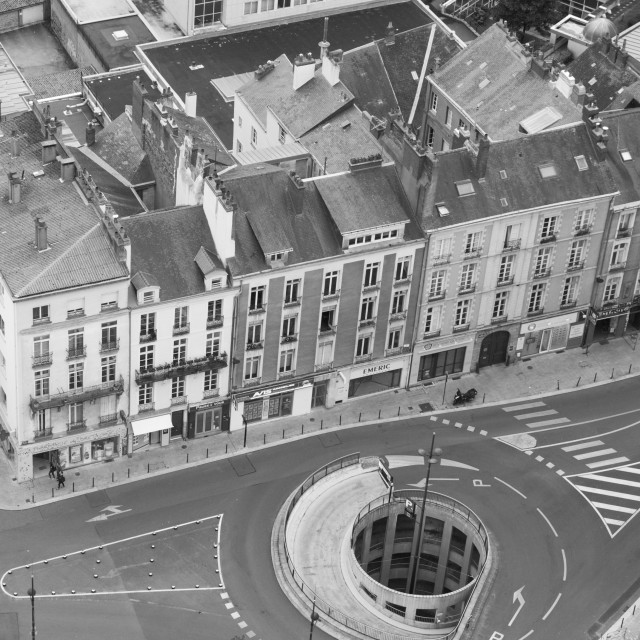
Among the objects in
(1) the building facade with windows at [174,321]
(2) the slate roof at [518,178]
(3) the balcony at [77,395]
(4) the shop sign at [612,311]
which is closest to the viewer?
(3) the balcony at [77,395]

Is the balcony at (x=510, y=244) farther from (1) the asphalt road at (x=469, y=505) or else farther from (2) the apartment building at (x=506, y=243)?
(1) the asphalt road at (x=469, y=505)

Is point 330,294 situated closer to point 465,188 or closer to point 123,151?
point 465,188

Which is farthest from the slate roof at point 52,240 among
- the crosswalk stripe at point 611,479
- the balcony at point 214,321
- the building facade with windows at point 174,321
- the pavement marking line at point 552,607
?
the crosswalk stripe at point 611,479

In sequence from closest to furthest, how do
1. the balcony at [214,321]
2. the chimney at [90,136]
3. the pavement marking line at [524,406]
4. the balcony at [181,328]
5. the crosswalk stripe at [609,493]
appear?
the balcony at [181,328] < the balcony at [214,321] < the crosswalk stripe at [609,493] < the pavement marking line at [524,406] < the chimney at [90,136]

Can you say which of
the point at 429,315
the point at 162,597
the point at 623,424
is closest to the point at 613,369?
the point at 623,424

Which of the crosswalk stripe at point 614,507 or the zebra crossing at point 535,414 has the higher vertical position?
the zebra crossing at point 535,414

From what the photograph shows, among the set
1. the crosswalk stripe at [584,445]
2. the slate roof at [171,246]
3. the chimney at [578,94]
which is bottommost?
the crosswalk stripe at [584,445]

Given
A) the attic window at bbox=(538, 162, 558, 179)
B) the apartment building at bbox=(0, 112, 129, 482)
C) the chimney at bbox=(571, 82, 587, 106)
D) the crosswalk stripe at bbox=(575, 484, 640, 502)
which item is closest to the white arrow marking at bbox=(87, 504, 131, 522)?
the apartment building at bbox=(0, 112, 129, 482)
